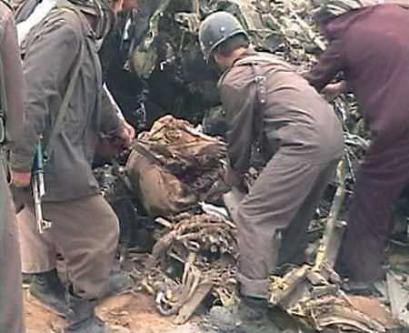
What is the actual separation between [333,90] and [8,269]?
9.60 ft

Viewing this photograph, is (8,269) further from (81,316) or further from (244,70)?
(244,70)

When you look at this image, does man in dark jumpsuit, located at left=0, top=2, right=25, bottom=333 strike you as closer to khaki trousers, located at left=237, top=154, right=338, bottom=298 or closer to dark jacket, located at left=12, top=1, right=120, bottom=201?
dark jacket, located at left=12, top=1, right=120, bottom=201

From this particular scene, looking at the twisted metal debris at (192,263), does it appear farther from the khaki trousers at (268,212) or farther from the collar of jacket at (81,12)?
the collar of jacket at (81,12)

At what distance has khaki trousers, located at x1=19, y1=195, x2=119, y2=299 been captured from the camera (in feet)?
20.3

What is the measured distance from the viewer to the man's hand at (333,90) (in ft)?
23.1

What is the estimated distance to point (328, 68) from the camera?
6836mm

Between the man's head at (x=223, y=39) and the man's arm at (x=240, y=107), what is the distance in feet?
0.56

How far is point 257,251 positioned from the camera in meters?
6.42

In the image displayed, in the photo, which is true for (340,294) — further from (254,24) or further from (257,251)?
(254,24)

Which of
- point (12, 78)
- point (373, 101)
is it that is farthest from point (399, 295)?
point (12, 78)

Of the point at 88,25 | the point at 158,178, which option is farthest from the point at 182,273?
the point at 88,25

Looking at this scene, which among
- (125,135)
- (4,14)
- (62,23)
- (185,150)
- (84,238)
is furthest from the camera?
(185,150)

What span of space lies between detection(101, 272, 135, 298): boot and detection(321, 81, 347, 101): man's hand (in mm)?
1728

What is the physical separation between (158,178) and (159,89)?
1484mm
